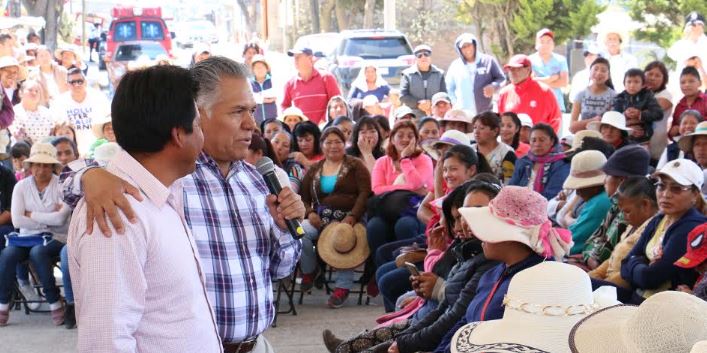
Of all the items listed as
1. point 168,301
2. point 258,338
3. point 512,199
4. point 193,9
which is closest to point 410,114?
point 512,199

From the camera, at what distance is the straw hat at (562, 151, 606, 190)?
697cm

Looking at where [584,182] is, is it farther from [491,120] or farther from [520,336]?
[520,336]

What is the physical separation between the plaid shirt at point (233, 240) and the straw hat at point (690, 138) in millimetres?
4711

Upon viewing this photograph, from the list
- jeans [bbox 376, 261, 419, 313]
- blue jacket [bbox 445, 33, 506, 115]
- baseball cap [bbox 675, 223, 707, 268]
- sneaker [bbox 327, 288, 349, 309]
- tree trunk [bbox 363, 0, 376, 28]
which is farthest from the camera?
tree trunk [bbox 363, 0, 376, 28]

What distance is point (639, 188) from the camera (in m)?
6.00

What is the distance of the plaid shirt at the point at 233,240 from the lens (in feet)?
10.6

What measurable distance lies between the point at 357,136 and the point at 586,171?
9.65 ft

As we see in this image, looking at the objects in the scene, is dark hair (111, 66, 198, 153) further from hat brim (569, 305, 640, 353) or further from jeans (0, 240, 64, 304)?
jeans (0, 240, 64, 304)

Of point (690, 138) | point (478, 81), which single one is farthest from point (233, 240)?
point (478, 81)

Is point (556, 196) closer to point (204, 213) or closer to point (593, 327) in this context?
point (204, 213)

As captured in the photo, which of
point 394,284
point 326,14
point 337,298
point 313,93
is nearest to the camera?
point 394,284

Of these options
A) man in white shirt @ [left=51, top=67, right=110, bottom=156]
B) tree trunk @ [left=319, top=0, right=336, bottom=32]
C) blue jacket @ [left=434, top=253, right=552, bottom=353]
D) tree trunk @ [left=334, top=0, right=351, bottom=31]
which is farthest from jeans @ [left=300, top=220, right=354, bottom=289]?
tree trunk @ [left=319, top=0, right=336, bottom=32]

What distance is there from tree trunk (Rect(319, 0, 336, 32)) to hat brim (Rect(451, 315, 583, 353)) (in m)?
34.5

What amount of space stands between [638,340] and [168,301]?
3.48ft
